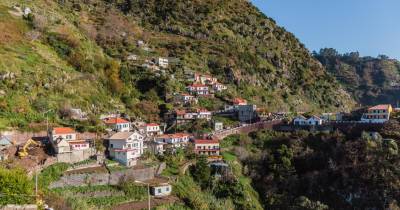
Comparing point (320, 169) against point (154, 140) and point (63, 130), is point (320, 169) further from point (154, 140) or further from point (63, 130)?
point (63, 130)

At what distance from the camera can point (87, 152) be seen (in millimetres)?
43625

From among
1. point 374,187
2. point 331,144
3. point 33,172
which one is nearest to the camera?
point 33,172

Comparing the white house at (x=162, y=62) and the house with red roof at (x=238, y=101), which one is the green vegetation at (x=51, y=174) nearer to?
the house with red roof at (x=238, y=101)

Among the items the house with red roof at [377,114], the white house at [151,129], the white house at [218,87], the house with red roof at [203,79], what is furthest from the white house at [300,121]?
the white house at [151,129]

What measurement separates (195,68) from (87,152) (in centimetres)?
4633

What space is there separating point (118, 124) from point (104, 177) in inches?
495

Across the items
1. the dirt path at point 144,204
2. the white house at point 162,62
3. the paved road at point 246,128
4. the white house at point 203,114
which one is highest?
the white house at point 162,62

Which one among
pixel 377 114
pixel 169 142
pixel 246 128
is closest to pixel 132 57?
pixel 246 128

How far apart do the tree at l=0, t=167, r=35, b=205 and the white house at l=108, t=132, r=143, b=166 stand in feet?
65.1

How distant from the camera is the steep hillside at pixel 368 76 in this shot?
503 feet

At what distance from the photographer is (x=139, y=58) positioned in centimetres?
8231

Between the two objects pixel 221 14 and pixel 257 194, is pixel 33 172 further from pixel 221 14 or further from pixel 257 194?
pixel 221 14

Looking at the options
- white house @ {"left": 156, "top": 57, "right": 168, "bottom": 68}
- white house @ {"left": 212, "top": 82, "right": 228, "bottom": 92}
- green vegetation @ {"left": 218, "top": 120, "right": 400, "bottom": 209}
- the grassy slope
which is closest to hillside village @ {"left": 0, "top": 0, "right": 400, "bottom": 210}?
green vegetation @ {"left": 218, "top": 120, "right": 400, "bottom": 209}

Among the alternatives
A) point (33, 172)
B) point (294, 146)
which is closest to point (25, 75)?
point (33, 172)
